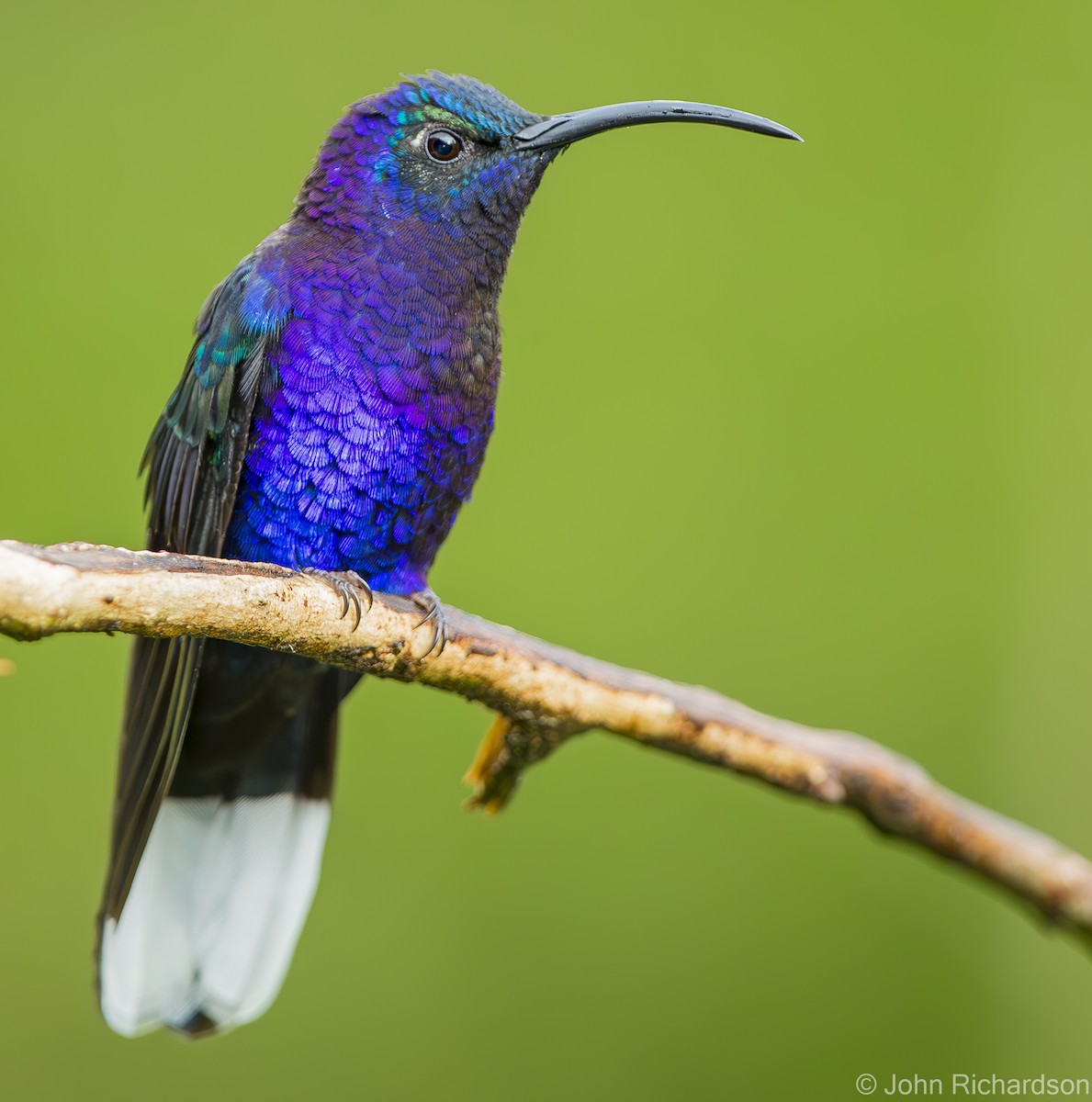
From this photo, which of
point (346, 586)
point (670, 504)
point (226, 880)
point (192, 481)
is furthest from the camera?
point (670, 504)

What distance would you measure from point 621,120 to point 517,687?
44.2 inches

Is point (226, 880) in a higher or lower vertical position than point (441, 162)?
lower

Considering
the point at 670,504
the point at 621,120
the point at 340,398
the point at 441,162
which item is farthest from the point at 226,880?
the point at 670,504

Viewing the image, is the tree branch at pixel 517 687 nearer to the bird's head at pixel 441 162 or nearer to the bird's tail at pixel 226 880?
the bird's tail at pixel 226 880

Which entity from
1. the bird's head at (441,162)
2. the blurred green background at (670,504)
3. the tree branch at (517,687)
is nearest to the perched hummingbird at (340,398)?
the bird's head at (441,162)

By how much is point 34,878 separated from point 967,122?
4.15m

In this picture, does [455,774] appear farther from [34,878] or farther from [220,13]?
[220,13]

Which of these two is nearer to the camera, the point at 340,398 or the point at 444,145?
the point at 340,398

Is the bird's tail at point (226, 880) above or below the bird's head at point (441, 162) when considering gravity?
below

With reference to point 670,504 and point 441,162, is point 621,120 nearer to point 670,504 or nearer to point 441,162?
point 441,162

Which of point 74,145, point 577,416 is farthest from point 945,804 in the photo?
point 74,145

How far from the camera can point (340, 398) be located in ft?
7.61

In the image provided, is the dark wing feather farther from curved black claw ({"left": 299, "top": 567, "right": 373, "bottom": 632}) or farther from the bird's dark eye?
the bird's dark eye

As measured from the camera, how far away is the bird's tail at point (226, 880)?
2.83 meters
